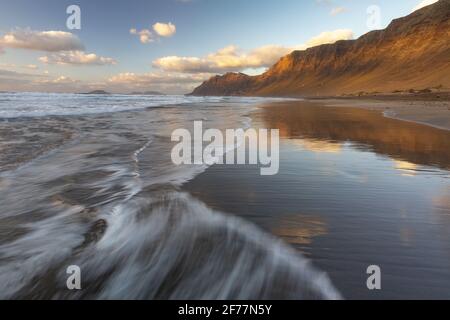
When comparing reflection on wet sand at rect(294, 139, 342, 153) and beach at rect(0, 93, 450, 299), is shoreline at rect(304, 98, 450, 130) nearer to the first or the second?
reflection on wet sand at rect(294, 139, 342, 153)

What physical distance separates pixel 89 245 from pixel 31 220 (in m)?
1.50

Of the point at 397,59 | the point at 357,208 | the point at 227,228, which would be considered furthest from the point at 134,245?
the point at 397,59

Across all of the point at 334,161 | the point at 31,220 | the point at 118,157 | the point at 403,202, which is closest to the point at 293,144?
the point at 334,161

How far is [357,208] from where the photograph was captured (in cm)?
501

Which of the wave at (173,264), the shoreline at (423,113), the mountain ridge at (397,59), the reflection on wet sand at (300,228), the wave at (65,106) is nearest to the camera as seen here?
the wave at (173,264)

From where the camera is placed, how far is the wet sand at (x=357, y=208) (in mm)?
3262

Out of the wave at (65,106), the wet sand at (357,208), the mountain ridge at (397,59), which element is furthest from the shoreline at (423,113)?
the mountain ridge at (397,59)

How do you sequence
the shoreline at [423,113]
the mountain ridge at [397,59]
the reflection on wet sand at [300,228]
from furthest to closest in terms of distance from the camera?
the mountain ridge at [397,59] → the shoreline at [423,113] → the reflection on wet sand at [300,228]

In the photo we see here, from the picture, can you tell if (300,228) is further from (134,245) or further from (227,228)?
(134,245)

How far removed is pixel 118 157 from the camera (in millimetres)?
9539

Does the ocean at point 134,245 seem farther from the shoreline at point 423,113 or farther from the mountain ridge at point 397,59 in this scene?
the mountain ridge at point 397,59

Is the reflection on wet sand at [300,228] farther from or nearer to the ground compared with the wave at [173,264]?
farther from the ground

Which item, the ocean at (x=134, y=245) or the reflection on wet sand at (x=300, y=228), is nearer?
the ocean at (x=134, y=245)
